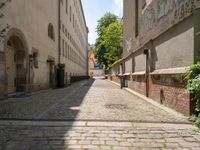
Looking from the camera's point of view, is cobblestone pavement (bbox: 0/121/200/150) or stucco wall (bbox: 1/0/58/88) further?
stucco wall (bbox: 1/0/58/88)

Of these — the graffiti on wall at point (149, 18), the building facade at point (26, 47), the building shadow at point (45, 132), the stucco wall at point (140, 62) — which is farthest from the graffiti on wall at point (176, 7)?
the building facade at point (26, 47)

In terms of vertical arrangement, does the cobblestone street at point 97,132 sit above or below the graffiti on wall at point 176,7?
below

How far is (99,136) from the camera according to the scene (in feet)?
17.3

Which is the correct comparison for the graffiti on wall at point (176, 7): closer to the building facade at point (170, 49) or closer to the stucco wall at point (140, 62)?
the building facade at point (170, 49)

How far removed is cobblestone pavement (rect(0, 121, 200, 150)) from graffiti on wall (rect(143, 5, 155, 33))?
7743mm

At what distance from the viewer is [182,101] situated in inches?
305

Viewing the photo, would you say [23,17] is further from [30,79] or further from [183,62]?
[183,62]

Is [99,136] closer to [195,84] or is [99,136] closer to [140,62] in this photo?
[195,84]

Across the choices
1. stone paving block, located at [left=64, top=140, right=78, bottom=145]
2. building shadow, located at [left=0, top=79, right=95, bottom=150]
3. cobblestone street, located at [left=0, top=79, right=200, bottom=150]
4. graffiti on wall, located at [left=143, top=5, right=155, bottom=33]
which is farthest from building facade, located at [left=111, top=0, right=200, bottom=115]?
stone paving block, located at [left=64, top=140, right=78, bottom=145]

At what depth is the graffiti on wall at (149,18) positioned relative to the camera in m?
13.0

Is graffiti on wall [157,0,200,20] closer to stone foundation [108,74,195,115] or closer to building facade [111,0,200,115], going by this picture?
Answer: building facade [111,0,200,115]

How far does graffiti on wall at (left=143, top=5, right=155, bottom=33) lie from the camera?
1301 cm

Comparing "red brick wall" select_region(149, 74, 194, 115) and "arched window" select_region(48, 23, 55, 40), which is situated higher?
"arched window" select_region(48, 23, 55, 40)

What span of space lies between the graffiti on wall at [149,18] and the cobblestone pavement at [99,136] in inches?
305
